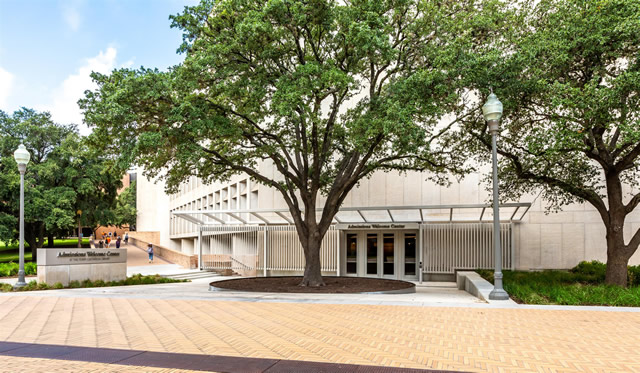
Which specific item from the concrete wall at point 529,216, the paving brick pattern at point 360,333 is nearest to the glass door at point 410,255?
the concrete wall at point 529,216

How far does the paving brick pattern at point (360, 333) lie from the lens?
21.3 ft

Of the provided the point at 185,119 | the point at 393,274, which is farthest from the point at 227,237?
the point at 185,119

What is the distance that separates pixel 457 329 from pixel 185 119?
10152 millimetres

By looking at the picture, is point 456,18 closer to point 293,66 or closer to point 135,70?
point 293,66

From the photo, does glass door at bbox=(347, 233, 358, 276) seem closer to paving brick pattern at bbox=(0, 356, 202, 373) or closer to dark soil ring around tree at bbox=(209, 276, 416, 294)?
dark soil ring around tree at bbox=(209, 276, 416, 294)

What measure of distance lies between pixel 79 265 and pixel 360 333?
14.8 meters

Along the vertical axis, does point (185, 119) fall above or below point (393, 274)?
above

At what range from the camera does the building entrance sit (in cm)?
2388

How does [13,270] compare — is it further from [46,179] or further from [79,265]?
[46,179]

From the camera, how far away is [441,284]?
22.0 meters

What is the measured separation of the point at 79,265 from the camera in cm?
1880

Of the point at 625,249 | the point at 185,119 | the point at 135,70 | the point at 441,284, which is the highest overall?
the point at 135,70

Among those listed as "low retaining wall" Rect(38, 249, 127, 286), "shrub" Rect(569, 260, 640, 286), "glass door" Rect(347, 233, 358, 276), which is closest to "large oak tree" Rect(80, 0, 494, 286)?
"low retaining wall" Rect(38, 249, 127, 286)

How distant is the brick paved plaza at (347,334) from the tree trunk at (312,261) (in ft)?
18.0
